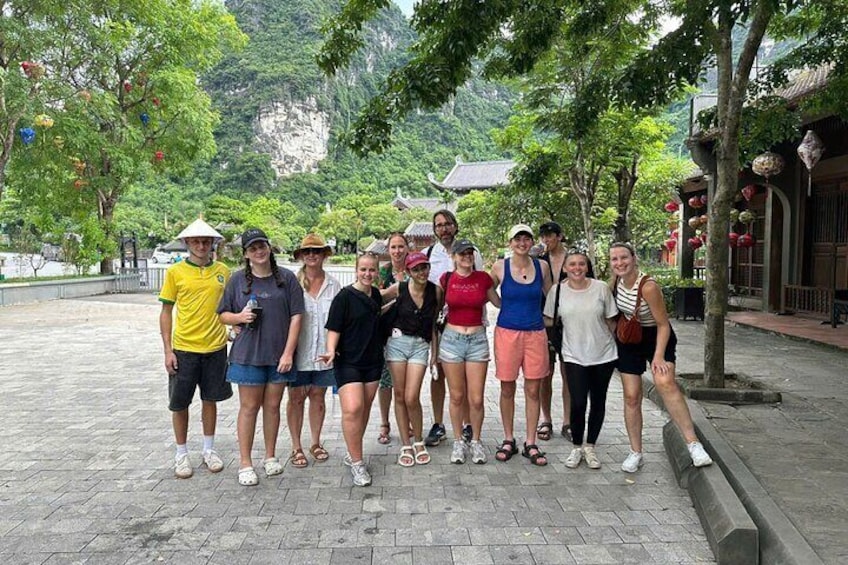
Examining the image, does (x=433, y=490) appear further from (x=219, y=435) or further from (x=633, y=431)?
(x=219, y=435)

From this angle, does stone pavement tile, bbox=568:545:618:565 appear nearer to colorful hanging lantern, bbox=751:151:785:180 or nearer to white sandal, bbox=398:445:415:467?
white sandal, bbox=398:445:415:467

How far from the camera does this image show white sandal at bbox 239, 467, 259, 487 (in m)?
3.84

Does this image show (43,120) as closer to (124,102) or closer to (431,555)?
(124,102)

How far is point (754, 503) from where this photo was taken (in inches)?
123

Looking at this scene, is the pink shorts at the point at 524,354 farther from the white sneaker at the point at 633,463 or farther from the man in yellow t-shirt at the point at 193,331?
the man in yellow t-shirt at the point at 193,331

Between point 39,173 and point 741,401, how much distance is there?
752 inches

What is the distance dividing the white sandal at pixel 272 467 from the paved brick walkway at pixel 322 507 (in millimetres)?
54

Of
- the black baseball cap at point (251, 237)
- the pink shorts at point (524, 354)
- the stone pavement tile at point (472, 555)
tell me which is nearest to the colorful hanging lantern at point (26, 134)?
the black baseball cap at point (251, 237)

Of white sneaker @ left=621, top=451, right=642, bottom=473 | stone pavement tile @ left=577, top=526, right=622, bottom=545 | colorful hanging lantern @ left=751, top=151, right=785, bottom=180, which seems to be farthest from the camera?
colorful hanging lantern @ left=751, top=151, right=785, bottom=180

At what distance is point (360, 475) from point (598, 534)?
147cm

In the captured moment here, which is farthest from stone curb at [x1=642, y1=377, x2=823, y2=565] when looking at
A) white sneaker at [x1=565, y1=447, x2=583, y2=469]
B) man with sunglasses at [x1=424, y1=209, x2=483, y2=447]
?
man with sunglasses at [x1=424, y1=209, x2=483, y2=447]

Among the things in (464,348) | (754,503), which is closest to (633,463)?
(754,503)

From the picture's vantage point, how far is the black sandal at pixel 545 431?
4801 mm

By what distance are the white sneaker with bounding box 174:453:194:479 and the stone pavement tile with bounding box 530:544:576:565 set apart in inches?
89.4
